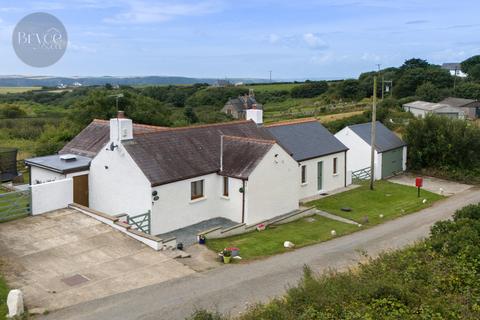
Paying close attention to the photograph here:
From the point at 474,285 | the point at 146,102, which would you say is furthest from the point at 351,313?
→ the point at 146,102

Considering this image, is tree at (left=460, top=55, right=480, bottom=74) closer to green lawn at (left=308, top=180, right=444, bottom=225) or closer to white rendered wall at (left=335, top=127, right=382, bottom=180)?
white rendered wall at (left=335, top=127, right=382, bottom=180)

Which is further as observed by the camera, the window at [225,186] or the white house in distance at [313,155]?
the white house in distance at [313,155]

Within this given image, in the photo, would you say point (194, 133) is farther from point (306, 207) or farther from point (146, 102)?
point (146, 102)

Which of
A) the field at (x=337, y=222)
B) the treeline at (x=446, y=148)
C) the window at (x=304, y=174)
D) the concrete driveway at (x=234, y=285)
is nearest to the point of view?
the concrete driveway at (x=234, y=285)

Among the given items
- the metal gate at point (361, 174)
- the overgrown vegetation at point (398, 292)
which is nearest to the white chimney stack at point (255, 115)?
the metal gate at point (361, 174)

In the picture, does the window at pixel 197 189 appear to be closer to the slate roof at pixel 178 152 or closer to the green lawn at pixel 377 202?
the slate roof at pixel 178 152

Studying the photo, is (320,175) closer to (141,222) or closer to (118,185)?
(118,185)

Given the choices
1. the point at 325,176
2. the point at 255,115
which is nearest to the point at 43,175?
→ the point at 255,115

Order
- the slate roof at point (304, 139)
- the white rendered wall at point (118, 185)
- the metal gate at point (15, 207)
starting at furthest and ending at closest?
the slate roof at point (304, 139) < the white rendered wall at point (118, 185) < the metal gate at point (15, 207)
